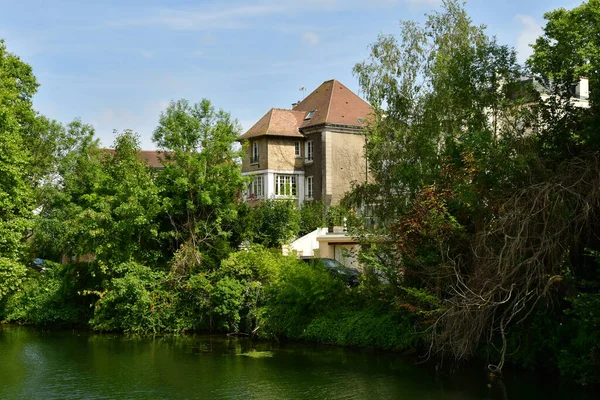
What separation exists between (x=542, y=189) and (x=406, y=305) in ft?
19.4

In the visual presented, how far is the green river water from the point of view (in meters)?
20.6

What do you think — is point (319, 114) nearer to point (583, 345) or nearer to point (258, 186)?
point (258, 186)

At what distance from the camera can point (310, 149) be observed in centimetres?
6006

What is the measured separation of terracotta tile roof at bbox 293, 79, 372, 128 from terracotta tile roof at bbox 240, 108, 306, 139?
2.61 ft

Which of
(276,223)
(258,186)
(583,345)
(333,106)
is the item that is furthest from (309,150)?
(583,345)

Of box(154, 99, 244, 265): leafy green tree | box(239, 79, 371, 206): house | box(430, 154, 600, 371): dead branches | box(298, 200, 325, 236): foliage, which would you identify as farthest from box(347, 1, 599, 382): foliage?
box(239, 79, 371, 206): house

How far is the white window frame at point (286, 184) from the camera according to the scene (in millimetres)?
59812

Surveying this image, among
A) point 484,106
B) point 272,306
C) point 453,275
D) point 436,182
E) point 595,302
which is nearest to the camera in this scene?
point 595,302

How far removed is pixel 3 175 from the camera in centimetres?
3606

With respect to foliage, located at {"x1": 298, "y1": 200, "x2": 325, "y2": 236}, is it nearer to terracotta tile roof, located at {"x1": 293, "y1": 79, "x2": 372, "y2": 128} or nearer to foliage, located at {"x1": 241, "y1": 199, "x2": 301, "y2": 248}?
foliage, located at {"x1": 241, "y1": 199, "x2": 301, "y2": 248}

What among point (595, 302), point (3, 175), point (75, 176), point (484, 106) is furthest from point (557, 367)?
point (75, 176)

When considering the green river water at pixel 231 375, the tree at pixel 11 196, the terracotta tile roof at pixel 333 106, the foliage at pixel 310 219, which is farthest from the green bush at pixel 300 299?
the terracotta tile roof at pixel 333 106

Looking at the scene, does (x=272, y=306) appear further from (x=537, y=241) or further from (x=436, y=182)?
(x=537, y=241)

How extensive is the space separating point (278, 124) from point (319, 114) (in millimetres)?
3451
